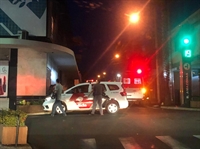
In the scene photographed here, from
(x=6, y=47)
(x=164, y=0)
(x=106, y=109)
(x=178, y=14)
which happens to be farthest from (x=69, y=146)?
(x=178, y=14)

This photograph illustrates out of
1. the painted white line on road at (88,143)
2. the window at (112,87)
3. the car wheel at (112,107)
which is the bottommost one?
the painted white line on road at (88,143)

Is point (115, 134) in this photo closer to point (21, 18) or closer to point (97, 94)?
point (97, 94)

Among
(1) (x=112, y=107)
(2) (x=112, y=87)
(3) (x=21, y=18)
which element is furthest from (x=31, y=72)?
(1) (x=112, y=107)

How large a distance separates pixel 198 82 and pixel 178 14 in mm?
6064

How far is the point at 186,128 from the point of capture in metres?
12.5

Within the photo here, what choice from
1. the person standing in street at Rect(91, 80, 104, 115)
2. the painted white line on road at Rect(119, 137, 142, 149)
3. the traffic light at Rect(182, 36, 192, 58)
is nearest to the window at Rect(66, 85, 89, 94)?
the person standing in street at Rect(91, 80, 104, 115)

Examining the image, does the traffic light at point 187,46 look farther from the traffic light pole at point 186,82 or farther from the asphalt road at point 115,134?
the asphalt road at point 115,134

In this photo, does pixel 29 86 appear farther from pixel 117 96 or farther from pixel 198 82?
pixel 198 82

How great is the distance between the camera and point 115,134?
37.1 ft

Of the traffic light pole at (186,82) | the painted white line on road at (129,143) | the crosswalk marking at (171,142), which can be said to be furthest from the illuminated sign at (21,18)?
the crosswalk marking at (171,142)

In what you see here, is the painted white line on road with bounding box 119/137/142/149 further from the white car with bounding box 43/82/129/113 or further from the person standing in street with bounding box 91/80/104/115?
the white car with bounding box 43/82/129/113

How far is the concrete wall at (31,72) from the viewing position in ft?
70.5

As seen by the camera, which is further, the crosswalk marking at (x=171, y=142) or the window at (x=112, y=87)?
the window at (x=112, y=87)

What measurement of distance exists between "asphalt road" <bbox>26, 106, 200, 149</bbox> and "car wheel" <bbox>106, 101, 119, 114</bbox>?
11.9 ft
